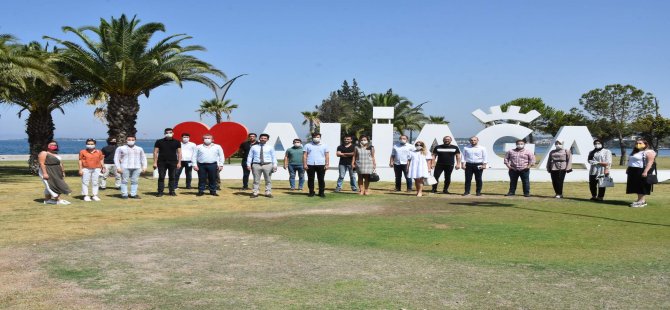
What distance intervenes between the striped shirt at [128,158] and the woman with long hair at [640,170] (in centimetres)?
983

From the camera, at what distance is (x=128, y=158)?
11.9m

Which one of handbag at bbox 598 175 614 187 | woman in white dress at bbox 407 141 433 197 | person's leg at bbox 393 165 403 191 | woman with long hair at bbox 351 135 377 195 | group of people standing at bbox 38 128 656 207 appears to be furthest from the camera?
person's leg at bbox 393 165 403 191

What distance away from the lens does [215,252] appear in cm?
655

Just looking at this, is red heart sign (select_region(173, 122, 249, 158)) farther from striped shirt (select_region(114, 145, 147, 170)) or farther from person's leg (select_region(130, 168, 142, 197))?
striped shirt (select_region(114, 145, 147, 170))

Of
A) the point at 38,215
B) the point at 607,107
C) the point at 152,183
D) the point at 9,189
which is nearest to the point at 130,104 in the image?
the point at 152,183

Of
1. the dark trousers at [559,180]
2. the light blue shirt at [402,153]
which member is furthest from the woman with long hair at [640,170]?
the light blue shirt at [402,153]

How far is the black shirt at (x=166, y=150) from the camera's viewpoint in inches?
489

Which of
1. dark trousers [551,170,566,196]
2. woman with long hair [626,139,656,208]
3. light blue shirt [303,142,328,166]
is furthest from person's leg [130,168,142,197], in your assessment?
woman with long hair [626,139,656,208]

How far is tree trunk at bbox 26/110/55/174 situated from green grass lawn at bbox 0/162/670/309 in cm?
1062

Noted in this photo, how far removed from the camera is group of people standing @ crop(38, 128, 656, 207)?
10.9 m

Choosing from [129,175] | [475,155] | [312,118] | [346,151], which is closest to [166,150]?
[129,175]

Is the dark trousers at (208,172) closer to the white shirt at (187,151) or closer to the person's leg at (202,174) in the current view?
the person's leg at (202,174)

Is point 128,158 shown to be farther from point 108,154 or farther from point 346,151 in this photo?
point 346,151

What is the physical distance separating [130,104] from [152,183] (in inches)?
195
